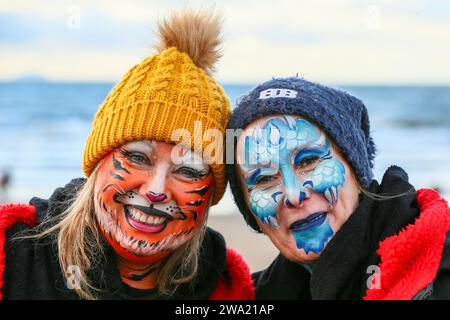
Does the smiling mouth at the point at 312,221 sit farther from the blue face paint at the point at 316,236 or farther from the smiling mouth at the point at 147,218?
the smiling mouth at the point at 147,218

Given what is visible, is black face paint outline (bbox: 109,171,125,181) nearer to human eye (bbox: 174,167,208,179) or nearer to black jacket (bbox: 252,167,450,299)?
human eye (bbox: 174,167,208,179)

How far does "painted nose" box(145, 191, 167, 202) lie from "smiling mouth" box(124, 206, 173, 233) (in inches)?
1.8

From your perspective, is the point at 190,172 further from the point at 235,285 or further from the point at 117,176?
the point at 235,285

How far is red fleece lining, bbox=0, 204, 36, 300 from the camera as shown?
303 centimetres

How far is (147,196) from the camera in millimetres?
3029

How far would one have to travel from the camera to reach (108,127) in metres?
3.16

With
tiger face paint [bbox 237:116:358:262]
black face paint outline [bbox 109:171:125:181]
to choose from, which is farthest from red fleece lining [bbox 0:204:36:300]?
tiger face paint [bbox 237:116:358:262]

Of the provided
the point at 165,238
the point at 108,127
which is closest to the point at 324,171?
the point at 165,238

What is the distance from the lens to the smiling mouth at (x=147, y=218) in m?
3.05

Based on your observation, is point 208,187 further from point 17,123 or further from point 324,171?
point 17,123

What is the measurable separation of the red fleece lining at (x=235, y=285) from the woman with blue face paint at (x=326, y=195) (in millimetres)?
448

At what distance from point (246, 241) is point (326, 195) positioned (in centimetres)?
419

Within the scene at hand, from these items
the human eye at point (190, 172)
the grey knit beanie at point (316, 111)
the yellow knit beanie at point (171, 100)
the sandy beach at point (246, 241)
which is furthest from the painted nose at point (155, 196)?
the sandy beach at point (246, 241)

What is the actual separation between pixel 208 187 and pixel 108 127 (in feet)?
1.87
